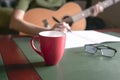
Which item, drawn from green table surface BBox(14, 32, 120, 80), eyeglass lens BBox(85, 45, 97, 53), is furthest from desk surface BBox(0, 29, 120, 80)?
eyeglass lens BBox(85, 45, 97, 53)

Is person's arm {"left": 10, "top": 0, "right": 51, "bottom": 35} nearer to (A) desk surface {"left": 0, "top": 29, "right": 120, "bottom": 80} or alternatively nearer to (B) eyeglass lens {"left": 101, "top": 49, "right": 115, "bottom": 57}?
(A) desk surface {"left": 0, "top": 29, "right": 120, "bottom": 80}

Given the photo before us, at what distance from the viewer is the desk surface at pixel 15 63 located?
547 millimetres

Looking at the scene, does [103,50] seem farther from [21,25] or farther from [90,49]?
[21,25]

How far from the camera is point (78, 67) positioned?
612 millimetres

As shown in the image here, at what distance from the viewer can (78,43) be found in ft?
2.85

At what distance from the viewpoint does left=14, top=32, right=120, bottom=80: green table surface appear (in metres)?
0.55

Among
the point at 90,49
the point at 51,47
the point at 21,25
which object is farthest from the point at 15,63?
the point at 21,25

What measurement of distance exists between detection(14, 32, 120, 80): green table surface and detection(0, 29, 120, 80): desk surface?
0.05 feet

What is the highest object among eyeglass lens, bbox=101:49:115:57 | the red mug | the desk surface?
the red mug

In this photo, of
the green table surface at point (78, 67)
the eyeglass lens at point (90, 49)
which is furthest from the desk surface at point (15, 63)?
the eyeglass lens at point (90, 49)

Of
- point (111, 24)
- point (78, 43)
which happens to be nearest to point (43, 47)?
point (78, 43)

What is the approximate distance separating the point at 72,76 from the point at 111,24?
1.62 metres

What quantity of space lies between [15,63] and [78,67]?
183mm

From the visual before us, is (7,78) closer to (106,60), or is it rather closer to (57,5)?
(106,60)
